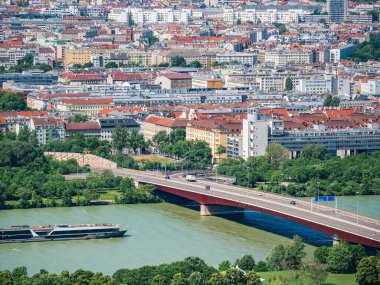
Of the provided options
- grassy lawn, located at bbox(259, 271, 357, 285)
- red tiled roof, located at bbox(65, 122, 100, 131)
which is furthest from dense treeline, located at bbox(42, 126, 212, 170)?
grassy lawn, located at bbox(259, 271, 357, 285)

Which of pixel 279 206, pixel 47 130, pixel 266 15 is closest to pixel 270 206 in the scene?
pixel 279 206

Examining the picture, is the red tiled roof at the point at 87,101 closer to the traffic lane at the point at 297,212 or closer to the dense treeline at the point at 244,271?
the traffic lane at the point at 297,212

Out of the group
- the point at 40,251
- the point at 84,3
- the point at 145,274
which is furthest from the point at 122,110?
the point at 84,3

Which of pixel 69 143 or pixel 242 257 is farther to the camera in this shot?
pixel 69 143

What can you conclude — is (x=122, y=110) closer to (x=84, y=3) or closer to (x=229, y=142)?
(x=229, y=142)

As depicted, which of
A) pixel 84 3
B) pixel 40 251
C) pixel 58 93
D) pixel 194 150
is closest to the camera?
pixel 40 251
